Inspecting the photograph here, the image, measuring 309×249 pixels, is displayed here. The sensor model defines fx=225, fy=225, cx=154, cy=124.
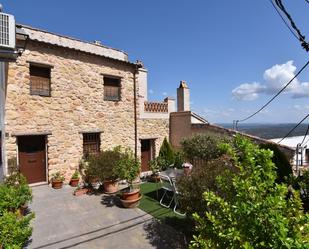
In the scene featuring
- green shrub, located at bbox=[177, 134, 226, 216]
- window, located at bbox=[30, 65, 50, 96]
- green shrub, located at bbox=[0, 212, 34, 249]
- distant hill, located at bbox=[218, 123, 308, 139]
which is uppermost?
window, located at bbox=[30, 65, 50, 96]

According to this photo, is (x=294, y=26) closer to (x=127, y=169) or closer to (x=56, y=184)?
(x=127, y=169)

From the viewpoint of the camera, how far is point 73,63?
10.4 metres

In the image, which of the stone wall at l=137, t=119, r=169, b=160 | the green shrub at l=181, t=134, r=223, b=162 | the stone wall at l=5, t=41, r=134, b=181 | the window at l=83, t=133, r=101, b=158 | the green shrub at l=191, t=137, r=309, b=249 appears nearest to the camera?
the green shrub at l=191, t=137, r=309, b=249

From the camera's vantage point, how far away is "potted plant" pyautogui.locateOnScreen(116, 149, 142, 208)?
24.8ft

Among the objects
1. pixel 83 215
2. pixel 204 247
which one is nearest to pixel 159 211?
pixel 83 215

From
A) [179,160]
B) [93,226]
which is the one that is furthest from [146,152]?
[93,226]

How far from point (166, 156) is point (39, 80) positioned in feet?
24.3

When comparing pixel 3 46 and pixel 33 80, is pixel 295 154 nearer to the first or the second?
pixel 3 46

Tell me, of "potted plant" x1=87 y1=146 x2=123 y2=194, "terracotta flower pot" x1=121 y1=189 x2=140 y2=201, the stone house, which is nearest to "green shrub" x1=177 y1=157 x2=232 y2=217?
"terracotta flower pot" x1=121 y1=189 x2=140 y2=201

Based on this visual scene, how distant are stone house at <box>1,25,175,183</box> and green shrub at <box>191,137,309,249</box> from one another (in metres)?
7.90

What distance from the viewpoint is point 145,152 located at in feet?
45.6

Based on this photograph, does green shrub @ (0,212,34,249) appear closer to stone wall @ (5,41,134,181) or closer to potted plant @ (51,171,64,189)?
stone wall @ (5,41,134,181)

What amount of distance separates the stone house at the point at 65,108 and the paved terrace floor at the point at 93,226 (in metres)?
2.07

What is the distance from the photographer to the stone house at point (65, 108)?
8.88 meters
